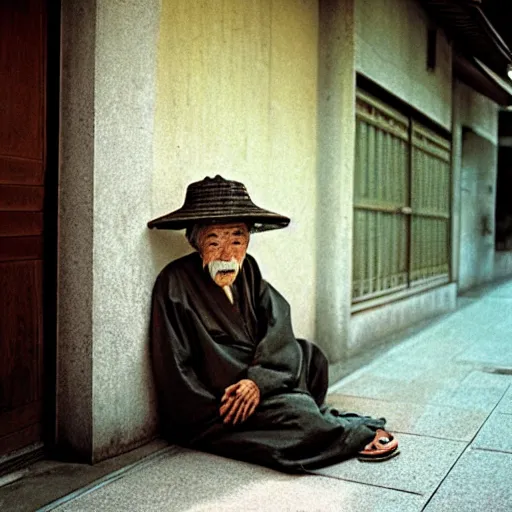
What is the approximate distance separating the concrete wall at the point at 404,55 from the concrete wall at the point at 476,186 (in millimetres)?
2807

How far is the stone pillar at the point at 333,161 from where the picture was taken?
700 centimetres

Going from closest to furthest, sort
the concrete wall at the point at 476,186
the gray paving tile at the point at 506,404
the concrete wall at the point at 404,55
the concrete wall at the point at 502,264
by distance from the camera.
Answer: the gray paving tile at the point at 506,404
the concrete wall at the point at 404,55
the concrete wall at the point at 476,186
the concrete wall at the point at 502,264

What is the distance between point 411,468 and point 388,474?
7.0 inches

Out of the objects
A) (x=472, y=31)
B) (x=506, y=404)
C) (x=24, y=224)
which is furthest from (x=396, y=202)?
(x=24, y=224)

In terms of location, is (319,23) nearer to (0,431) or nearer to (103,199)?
(103,199)

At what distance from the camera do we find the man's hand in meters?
4.09

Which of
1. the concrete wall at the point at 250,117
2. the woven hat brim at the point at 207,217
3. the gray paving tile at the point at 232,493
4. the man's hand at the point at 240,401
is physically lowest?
the gray paving tile at the point at 232,493

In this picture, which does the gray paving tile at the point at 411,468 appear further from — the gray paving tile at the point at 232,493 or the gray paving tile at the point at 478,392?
the gray paving tile at the point at 478,392

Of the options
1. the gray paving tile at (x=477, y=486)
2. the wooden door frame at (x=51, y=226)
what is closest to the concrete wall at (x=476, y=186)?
the gray paving tile at (x=477, y=486)

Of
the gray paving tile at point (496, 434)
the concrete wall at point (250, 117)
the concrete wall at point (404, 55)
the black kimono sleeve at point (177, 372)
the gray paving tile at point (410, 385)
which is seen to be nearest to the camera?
the black kimono sleeve at point (177, 372)

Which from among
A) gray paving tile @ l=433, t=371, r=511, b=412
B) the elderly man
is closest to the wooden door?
the elderly man

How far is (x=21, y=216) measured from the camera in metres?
3.81

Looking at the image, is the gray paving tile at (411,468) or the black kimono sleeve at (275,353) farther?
the black kimono sleeve at (275,353)

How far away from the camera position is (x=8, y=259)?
374cm
